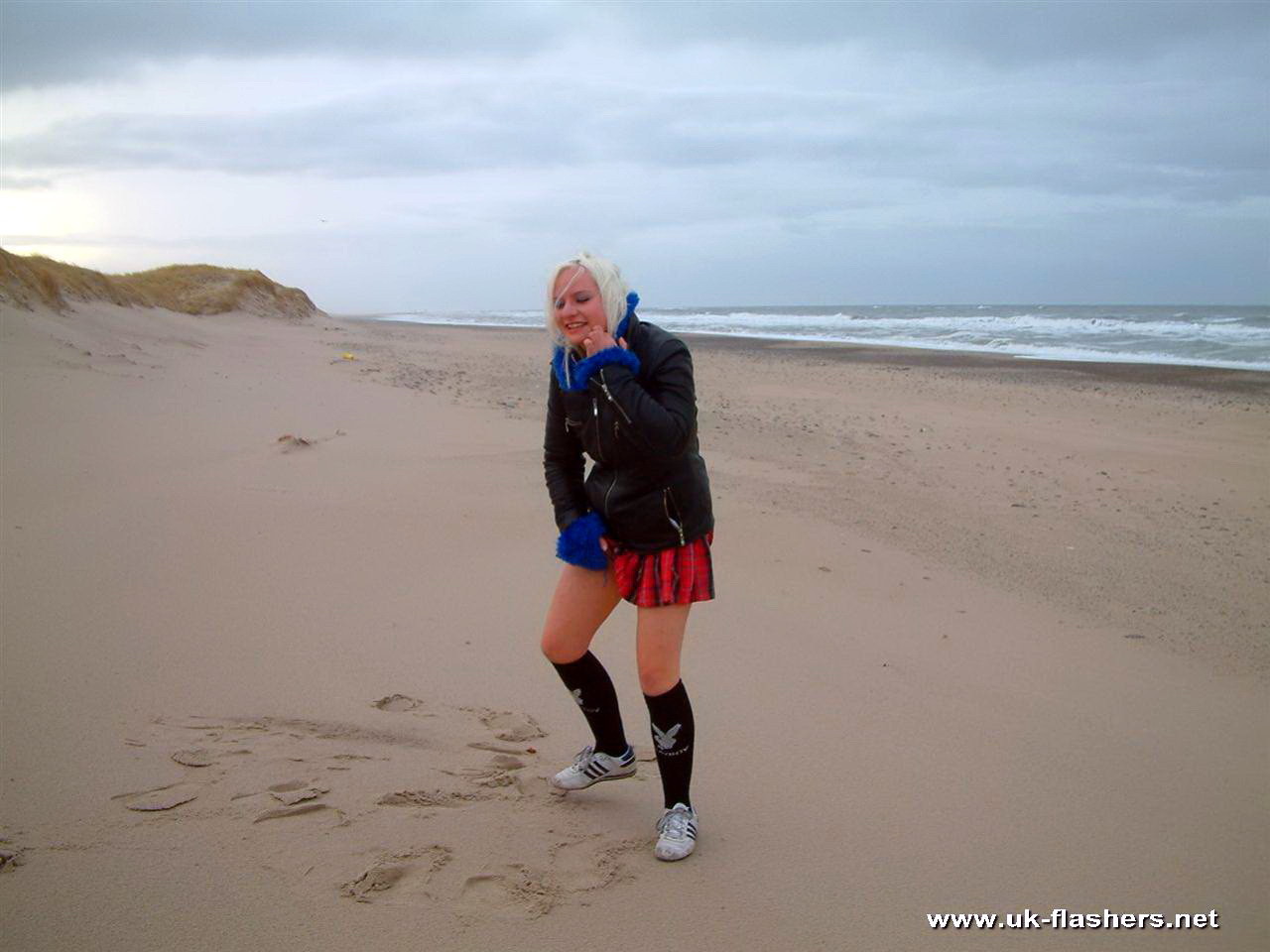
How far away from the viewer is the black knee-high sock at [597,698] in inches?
121

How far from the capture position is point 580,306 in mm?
2812

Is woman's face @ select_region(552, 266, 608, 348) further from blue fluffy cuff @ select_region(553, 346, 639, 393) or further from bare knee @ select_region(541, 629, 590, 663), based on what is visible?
bare knee @ select_region(541, 629, 590, 663)

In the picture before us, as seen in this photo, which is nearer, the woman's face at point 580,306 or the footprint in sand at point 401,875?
the footprint in sand at point 401,875

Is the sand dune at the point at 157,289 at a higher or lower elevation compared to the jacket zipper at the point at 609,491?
higher

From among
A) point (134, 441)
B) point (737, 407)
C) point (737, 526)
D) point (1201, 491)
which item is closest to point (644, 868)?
point (737, 526)

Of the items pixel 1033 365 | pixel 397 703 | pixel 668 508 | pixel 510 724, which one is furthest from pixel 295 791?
pixel 1033 365

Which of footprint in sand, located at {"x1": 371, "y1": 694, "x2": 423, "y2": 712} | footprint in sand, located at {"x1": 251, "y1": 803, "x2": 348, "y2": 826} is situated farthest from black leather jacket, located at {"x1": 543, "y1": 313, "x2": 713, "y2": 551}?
footprint in sand, located at {"x1": 371, "y1": 694, "x2": 423, "y2": 712}

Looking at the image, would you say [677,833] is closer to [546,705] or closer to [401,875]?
[401,875]

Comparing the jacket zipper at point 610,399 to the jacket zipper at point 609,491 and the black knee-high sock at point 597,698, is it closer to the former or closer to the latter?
the jacket zipper at point 609,491

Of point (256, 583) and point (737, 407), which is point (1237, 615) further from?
point (737, 407)

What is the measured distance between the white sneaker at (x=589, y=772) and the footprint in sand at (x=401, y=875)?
496 mm

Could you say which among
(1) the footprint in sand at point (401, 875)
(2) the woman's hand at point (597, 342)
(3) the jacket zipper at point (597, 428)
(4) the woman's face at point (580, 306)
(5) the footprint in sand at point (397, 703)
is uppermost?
(4) the woman's face at point (580, 306)

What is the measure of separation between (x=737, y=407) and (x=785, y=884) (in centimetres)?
1096

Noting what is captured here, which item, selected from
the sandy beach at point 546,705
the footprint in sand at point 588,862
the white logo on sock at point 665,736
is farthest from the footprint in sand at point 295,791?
the white logo on sock at point 665,736
